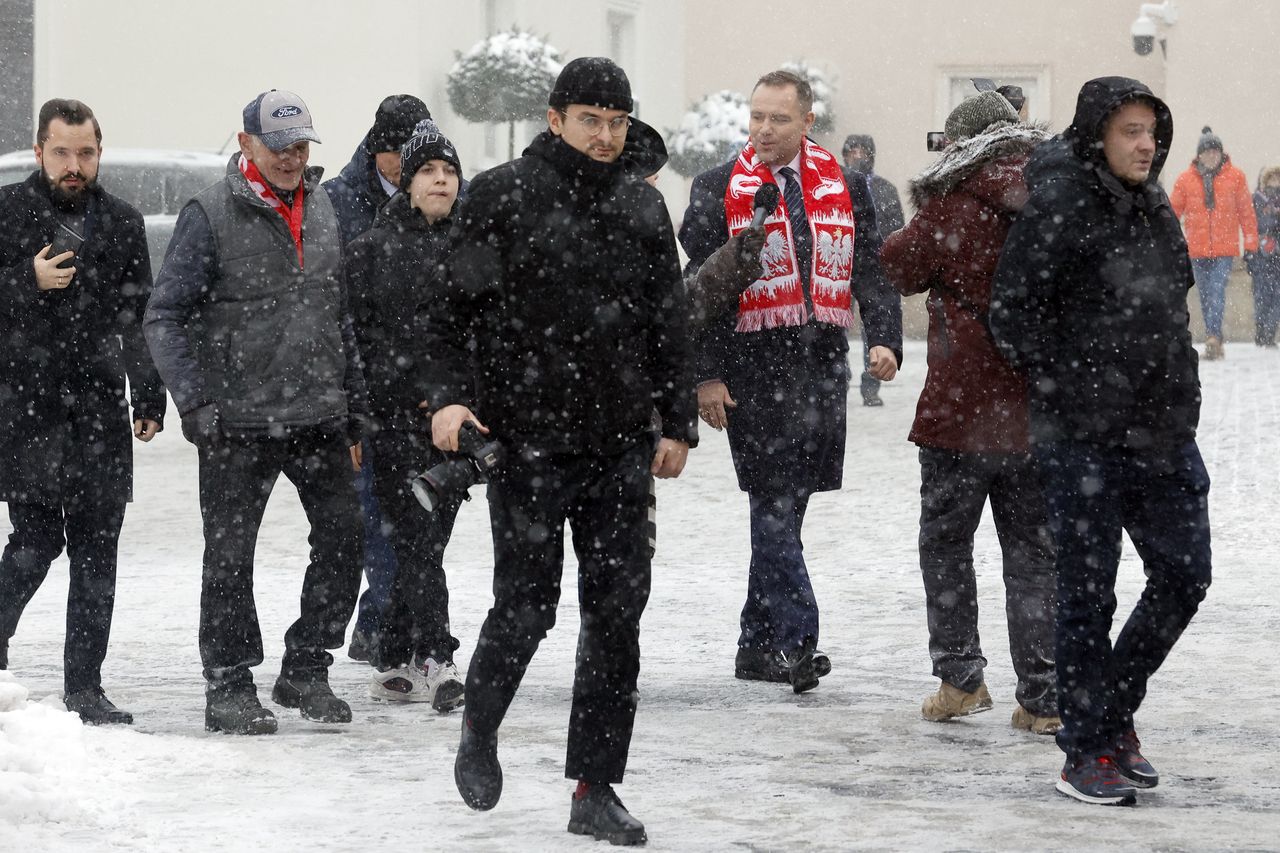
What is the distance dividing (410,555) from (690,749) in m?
1.31

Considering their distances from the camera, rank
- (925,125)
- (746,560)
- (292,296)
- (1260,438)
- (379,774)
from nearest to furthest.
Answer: (379,774) → (292,296) → (746,560) → (1260,438) → (925,125)

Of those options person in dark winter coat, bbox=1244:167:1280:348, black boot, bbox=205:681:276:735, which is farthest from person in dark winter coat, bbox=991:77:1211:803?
A: person in dark winter coat, bbox=1244:167:1280:348

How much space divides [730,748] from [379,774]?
3.33 ft

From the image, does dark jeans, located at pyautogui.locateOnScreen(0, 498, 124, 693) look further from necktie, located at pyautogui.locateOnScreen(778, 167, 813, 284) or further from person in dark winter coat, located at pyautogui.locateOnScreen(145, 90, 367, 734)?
necktie, located at pyautogui.locateOnScreen(778, 167, 813, 284)

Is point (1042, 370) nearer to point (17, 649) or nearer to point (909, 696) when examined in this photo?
point (909, 696)

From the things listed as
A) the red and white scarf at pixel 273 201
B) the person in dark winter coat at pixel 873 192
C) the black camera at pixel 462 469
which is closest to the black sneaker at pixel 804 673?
the red and white scarf at pixel 273 201

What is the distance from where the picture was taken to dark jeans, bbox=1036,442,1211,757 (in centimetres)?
535

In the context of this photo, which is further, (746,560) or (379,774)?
(746,560)

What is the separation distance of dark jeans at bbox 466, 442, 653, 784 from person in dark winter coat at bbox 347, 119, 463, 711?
1771mm

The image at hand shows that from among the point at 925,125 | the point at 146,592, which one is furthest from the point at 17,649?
the point at 925,125

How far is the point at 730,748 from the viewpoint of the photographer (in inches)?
239

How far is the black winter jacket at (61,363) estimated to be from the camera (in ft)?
21.4

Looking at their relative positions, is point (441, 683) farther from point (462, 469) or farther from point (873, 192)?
point (873, 192)

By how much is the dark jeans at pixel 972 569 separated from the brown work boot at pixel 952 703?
0.03 m
